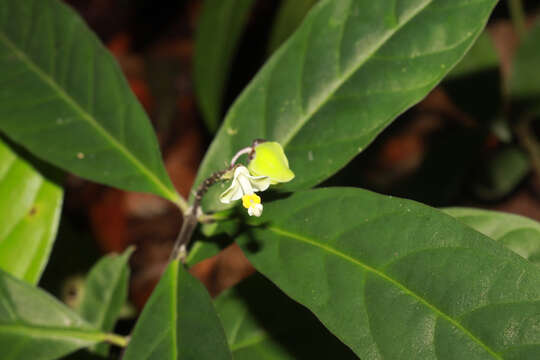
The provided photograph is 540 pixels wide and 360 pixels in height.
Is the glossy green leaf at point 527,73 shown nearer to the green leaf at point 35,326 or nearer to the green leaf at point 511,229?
the green leaf at point 511,229

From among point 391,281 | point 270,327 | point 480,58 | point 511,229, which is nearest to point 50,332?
point 270,327

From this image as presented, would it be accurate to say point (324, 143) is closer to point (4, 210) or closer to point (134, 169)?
point (134, 169)

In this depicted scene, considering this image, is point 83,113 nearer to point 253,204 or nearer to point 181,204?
point 181,204

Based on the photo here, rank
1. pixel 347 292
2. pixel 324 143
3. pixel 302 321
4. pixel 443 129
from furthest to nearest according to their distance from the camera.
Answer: pixel 443 129
pixel 302 321
pixel 324 143
pixel 347 292

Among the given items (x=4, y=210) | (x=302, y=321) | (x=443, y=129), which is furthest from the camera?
(x=443, y=129)

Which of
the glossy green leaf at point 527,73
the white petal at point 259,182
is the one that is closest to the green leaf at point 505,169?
the glossy green leaf at point 527,73

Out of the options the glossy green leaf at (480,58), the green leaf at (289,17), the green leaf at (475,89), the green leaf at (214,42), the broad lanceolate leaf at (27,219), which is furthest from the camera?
the green leaf at (475,89)

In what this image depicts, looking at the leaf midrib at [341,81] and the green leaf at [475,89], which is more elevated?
the leaf midrib at [341,81]

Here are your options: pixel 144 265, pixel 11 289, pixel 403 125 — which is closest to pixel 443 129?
pixel 403 125
